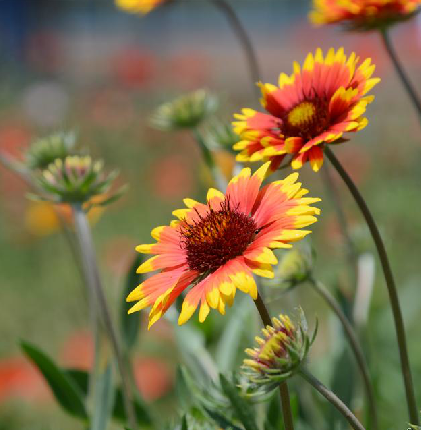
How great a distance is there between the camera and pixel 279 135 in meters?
0.72

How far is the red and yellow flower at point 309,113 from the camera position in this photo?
641 millimetres

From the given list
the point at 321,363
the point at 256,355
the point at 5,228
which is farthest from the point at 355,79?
the point at 5,228

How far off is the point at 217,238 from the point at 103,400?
34 centimetres

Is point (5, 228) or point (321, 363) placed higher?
point (5, 228)

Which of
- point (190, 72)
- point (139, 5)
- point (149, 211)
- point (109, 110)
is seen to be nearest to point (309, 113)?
point (139, 5)

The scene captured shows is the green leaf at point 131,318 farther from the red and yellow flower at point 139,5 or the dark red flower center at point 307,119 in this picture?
the red and yellow flower at point 139,5

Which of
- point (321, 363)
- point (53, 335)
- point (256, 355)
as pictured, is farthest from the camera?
point (53, 335)

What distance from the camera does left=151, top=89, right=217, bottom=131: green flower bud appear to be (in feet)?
3.83

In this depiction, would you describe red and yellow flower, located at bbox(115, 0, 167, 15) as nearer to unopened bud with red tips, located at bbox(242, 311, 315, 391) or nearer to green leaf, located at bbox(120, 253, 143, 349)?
green leaf, located at bbox(120, 253, 143, 349)

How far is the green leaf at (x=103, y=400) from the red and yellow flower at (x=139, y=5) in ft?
2.27

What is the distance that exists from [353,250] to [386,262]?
0.45 meters

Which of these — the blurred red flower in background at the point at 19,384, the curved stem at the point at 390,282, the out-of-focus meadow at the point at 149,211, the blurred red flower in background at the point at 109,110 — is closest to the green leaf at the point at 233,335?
the out-of-focus meadow at the point at 149,211

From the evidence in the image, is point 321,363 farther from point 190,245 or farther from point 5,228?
point 5,228

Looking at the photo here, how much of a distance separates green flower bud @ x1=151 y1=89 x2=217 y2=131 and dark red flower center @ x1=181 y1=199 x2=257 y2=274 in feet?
1.68
